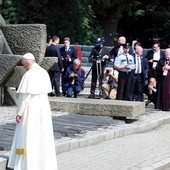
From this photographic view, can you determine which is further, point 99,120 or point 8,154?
point 99,120

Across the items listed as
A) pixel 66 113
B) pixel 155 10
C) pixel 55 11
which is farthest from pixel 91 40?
pixel 66 113

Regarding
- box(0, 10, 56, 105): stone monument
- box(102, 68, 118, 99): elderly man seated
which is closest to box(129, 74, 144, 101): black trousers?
box(102, 68, 118, 99): elderly man seated

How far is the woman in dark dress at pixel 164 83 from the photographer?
18297 millimetres

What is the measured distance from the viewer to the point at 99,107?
15305mm

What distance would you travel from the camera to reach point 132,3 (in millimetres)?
42562

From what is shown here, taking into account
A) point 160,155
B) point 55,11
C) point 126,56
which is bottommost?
point 160,155

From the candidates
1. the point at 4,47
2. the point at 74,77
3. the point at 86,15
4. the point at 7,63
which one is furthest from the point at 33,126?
the point at 86,15

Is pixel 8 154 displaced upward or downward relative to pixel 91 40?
downward

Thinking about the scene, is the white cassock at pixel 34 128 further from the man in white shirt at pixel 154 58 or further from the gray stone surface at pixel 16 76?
the man in white shirt at pixel 154 58

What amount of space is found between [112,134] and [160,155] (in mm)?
1892

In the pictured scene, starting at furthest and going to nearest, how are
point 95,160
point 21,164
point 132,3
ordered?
1. point 132,3
2. point 95,160
3. point 21,164

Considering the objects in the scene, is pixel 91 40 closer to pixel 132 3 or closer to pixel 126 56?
pixel 132 3

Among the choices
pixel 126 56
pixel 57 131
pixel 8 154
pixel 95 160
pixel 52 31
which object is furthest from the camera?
pixel 52 31

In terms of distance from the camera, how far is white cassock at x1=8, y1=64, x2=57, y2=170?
30.2ft
